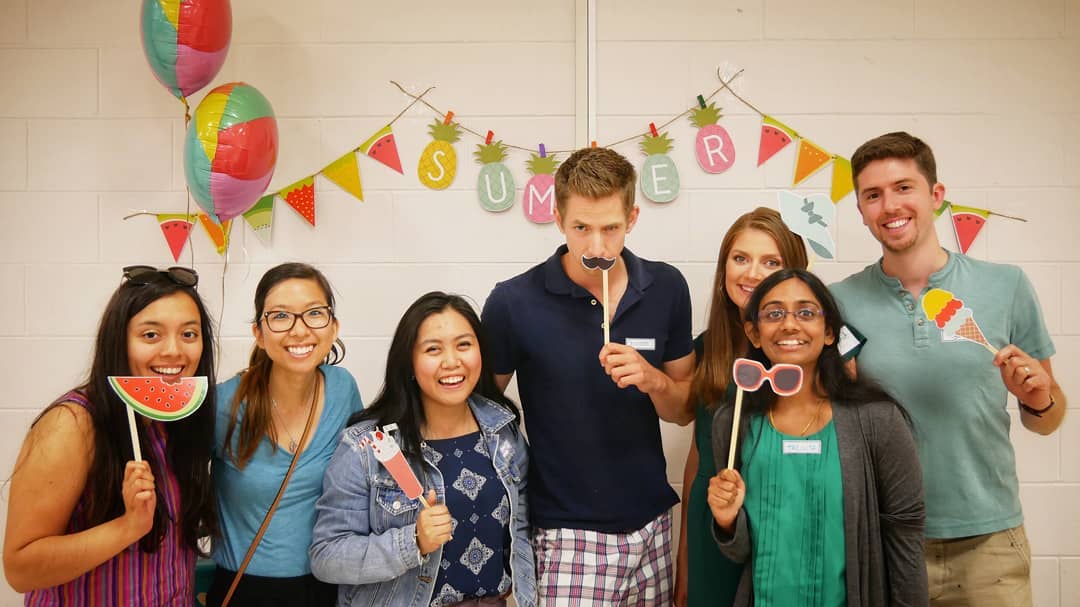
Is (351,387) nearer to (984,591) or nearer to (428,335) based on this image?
(428,335)

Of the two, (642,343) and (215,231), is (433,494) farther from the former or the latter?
(215,231)

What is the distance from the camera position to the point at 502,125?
2619 mm

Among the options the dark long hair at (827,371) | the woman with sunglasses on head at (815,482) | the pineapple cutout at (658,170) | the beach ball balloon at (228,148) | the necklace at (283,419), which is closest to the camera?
the woman with sunglasses on head at (815,482)

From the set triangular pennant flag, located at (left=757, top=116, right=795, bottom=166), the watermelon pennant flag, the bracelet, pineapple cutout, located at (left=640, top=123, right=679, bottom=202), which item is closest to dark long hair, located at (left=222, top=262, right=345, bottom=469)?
the watermelon pennant flag

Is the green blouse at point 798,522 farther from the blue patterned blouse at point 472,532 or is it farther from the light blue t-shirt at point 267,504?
the light blue t-shirt at point 267,504

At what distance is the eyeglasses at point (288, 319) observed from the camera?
1782mm

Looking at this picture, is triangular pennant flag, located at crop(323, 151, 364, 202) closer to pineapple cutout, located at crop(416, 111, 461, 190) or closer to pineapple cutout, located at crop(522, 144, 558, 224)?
pineapple cutout, located at crop(416, 111, 461, 190)

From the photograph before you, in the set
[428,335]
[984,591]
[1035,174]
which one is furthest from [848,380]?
[1035,174]

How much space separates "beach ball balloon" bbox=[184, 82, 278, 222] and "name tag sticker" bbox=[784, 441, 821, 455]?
1691 mm

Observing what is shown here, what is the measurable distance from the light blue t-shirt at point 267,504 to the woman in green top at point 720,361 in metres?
0.94

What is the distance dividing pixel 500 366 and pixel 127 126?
1.69 metres

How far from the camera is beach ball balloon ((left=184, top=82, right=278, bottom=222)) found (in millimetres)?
2207

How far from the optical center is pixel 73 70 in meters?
2.63

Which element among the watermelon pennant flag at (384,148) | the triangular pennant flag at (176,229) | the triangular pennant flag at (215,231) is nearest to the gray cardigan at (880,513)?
the watermelon pennant flag at (384,148)
